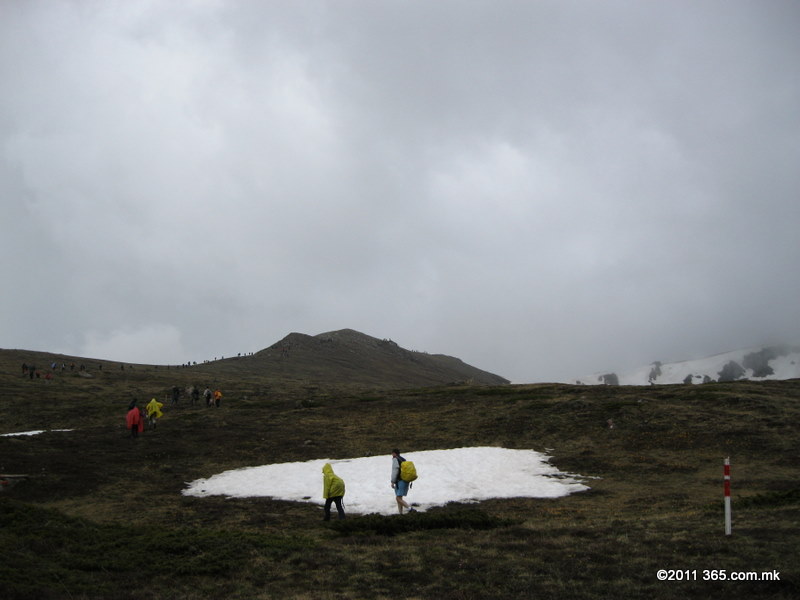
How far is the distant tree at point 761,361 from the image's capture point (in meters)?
177

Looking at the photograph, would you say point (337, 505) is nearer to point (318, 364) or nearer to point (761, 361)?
point (318, 364)

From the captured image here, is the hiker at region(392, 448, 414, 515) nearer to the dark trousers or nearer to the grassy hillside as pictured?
the grassy hillside

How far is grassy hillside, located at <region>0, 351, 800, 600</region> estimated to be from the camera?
37.2ft

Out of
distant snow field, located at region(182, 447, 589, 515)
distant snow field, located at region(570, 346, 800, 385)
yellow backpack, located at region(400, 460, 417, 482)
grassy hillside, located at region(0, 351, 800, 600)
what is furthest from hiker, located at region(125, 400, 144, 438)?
distant snow field, located at region(570, 346, 800, 385)

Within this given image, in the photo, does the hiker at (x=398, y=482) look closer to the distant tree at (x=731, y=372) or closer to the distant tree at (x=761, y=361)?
the distant tree at (x=731, y=372)

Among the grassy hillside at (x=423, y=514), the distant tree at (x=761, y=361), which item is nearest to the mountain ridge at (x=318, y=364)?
the grassy hillside at (x=423, y=514)

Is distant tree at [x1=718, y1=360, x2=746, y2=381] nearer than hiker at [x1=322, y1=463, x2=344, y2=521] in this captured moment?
No

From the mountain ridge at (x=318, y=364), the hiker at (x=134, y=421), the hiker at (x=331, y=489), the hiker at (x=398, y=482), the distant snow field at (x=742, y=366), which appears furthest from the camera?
the distant snow field at (x=742, y=366)

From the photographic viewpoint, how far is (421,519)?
16.8 meters

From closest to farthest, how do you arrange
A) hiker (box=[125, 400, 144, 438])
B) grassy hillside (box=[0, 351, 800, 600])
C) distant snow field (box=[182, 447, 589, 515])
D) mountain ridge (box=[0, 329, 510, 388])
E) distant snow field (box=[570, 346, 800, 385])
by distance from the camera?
grassy hillside (box=[0, 351, 800, 600]), distant snow field (box=[182, 447, 589, 515]), hiker (box=[125, 400, 144, 438]), mountain ridge (box=[0, 329, 510, 388]), distant snow field (box=[570, 346, 800, 385])

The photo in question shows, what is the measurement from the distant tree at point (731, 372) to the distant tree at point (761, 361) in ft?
8.60

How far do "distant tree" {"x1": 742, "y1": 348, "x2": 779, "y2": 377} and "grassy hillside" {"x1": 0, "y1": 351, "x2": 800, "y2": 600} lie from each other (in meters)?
146

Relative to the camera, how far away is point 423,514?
17391 millimetres

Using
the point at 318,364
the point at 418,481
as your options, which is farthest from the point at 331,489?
the point at 318,364
